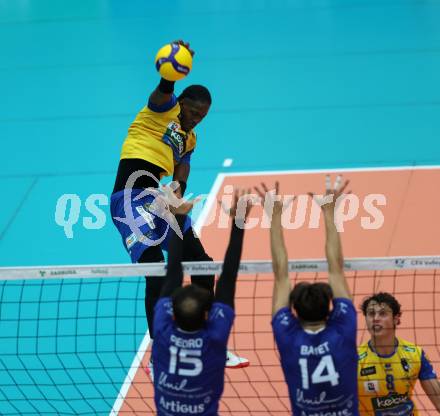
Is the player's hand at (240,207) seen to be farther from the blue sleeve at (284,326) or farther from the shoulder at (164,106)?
the shoulder at (164,106)

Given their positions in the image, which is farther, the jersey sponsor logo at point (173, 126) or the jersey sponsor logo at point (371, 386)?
the jersey sponsor logo at point (173, 126)

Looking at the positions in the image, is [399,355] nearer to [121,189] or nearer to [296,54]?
[121,189]

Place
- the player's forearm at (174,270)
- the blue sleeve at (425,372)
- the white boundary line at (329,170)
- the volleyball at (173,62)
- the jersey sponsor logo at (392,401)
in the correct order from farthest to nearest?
the white boundary line at (329,170) < the volleyball at (173,62) < the blue sleeve at (425,372) < the jersey sponsor logo at (392,401) < the player's forearm at (174,270)

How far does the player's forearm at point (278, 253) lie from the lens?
5.32 meters

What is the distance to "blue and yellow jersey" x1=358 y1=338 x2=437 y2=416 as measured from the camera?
5590 mm

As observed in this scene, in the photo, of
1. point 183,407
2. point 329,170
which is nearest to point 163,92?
point 183,407

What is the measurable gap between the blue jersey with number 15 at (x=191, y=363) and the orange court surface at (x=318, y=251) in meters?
2.26

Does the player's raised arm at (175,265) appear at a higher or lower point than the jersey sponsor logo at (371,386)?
higher

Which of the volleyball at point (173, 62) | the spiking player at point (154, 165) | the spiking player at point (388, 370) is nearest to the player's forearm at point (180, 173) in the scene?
the spiking player at point (154, 165)

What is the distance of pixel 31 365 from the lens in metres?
8.05

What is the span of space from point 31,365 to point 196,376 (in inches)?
147

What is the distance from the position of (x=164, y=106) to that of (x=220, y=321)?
3.05m

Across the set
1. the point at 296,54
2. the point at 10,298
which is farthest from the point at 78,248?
the point at 296,54

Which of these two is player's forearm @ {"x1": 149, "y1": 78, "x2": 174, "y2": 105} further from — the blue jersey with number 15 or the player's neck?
→ the player's neck
